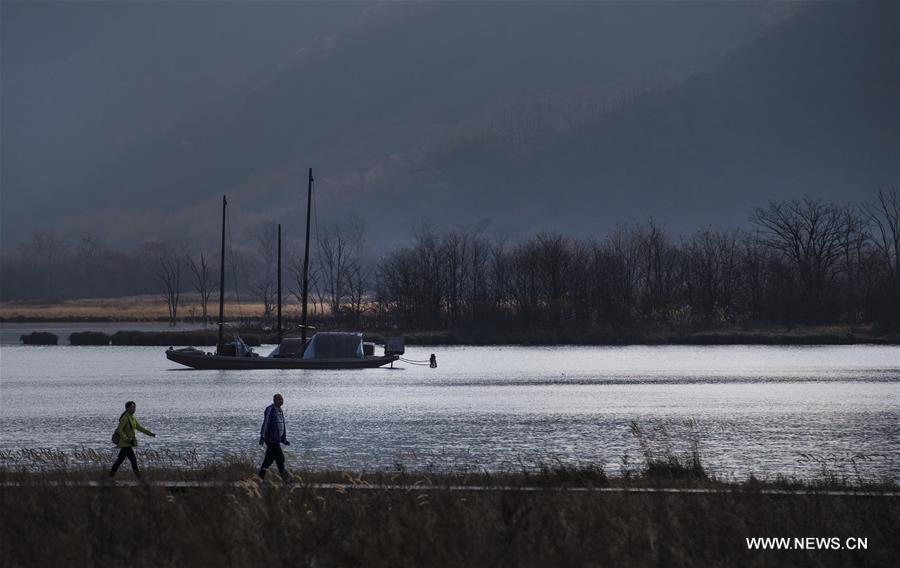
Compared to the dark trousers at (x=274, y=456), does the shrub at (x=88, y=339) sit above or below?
above

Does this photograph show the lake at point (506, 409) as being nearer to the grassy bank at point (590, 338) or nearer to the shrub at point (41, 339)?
A: the grassy bank at point (590, 338)

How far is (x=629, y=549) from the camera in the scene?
18.3 meters

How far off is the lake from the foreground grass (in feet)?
22.4

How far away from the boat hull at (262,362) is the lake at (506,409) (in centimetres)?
77

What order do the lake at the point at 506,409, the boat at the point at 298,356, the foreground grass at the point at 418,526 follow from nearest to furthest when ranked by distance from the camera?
the foreground grass at the point at 418,526 → the lake at the point at 506,409 → the boat at the point at 298,356

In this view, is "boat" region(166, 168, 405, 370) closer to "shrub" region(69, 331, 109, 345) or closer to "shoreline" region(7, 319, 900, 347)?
"shoreline" region(7, 319, 900, 347)

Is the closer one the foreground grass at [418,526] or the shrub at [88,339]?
the foreground grass at [418,526]

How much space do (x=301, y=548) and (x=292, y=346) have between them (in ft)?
271

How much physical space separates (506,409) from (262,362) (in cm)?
4178

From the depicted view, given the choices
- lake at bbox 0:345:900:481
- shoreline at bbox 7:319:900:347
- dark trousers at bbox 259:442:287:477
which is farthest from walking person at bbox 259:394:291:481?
shoreline at bbox 7:319:900:347

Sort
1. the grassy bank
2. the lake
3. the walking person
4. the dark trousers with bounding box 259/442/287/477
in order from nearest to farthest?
the dark trousers with bounding box 259/442/287/477, the walking person, the lake, the grassy bank

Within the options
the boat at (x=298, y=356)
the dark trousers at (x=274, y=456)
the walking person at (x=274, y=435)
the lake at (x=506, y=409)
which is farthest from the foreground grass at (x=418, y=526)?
the boat at (x=298, y=356)

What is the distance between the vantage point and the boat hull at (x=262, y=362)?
9488cm

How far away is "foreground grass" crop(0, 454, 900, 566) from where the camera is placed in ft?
58.6
